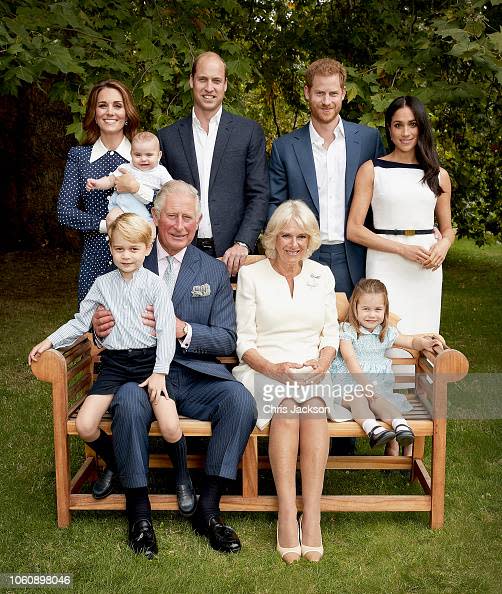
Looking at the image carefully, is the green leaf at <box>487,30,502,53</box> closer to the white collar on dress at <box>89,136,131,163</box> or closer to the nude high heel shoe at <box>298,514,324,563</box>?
the white collar on dress at <box>89,136,131,163</box>

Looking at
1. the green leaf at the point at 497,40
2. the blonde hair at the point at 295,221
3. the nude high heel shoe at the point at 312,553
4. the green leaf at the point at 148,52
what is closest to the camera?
the nude high heel shoe at the point at 312,553

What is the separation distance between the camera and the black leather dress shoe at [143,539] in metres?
3.58

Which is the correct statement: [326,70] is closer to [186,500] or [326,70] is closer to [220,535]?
[186,500]

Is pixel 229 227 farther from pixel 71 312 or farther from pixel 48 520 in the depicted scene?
pixel 71 312

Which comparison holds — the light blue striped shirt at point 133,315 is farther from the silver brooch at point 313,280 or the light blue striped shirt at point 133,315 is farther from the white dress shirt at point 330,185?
the white dress shirt at point 330,185

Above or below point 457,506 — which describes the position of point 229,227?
above

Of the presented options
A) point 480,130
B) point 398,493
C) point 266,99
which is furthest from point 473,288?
point 398,493

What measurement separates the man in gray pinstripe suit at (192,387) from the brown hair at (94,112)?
21.6 inches

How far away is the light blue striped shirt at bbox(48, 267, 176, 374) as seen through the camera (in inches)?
147

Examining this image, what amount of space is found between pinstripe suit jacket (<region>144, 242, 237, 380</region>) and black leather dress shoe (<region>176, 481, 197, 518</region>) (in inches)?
21.4

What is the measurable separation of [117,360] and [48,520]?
34.1 inches

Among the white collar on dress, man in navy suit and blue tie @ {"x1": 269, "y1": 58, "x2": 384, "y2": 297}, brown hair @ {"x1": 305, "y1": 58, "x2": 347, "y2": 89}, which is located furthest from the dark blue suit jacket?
the white collar on dress

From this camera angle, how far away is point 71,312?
9938 millimetres

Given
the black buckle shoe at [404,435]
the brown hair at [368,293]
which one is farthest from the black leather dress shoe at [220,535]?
the brown hair at [368,293]
